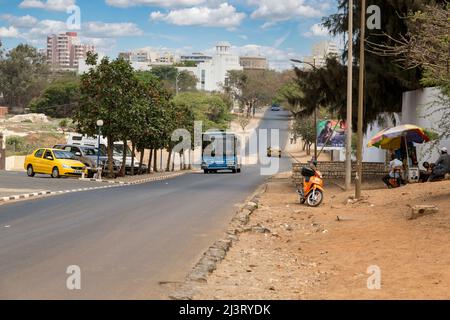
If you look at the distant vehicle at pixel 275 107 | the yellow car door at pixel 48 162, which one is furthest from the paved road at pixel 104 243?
the distant vehicle at pixel 275 107

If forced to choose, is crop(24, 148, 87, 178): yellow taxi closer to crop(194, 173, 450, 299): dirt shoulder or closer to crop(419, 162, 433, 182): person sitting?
crop(419, 162, 433, 182): person sitting

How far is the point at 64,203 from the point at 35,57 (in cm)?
12861

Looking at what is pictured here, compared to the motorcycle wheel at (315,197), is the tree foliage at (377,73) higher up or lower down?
higher up

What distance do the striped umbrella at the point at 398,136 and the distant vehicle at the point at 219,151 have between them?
103ft

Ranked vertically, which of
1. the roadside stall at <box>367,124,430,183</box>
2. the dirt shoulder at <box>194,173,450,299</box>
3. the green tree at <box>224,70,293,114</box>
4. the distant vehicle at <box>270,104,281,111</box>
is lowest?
the dirt shoulder at <box>194,173,450,299</box>

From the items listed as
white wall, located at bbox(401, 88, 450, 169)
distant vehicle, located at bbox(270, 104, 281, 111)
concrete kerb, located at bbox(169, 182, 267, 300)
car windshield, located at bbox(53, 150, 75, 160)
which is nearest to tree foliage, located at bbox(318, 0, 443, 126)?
white wall, located at bbox(401, 88, 450, 169)

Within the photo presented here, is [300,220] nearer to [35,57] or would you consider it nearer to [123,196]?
[123,196]

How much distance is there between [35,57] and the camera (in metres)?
146

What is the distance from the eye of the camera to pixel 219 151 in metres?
64.8

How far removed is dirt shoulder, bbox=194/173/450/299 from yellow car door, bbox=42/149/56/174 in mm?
22304

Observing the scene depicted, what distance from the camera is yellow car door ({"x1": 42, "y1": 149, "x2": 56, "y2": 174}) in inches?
1677

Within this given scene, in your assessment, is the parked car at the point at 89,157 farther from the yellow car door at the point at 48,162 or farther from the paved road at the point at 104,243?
the paved road at the point at 104,243

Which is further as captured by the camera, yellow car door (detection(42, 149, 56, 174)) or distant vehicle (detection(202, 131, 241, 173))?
distant vehicle (detection(202, 131, 241, 173))

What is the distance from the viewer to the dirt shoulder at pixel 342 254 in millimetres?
10320
